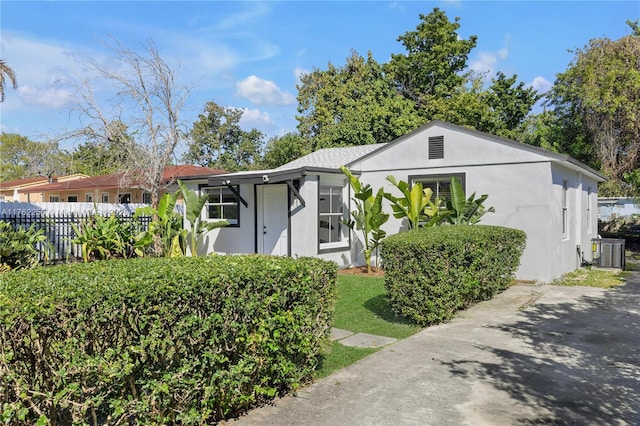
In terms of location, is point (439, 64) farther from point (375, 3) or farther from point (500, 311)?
point (500, 311)

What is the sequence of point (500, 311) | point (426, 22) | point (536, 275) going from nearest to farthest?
point (500, 311), point (536, 275), point (426, 22)

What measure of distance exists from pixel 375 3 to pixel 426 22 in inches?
867

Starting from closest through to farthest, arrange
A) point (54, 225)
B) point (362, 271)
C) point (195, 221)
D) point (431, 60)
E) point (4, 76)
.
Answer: point (4, 76) < point (362, 271) < point (195, 221) < point (54, 225) < point (431, 60)

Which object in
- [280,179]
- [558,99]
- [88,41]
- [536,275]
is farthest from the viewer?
[558,99]

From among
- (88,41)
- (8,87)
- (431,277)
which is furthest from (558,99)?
(8,87)

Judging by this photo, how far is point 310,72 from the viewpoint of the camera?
114 ft

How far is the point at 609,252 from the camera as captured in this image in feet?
44.4

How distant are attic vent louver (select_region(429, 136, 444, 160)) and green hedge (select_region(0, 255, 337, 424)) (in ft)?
29.9

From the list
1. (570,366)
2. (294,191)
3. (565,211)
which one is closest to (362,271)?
(294,191)

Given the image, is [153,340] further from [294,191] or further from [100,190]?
[100,190]

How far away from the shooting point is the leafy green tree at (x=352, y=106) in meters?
23.4

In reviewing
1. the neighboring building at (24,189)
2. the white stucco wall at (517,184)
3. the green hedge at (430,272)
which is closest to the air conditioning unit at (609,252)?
the white stucco wall at (517,184)

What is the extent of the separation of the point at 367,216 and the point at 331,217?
1.21 meters

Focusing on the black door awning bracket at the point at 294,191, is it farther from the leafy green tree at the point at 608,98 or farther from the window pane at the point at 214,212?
the leafy green tree at the point at 608,98
